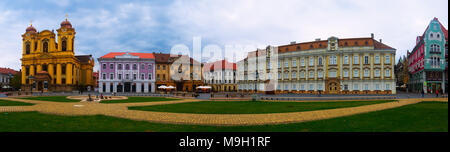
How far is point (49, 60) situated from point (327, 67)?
79.3 meters

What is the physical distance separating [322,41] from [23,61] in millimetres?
89372

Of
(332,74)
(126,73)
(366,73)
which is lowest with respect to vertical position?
(332,74)

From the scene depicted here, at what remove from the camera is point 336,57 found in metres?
51.3

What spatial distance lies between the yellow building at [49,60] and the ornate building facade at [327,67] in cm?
5503

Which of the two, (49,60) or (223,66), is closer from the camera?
(49,60)

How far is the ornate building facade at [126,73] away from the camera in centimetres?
6238

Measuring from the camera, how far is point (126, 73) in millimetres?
63500

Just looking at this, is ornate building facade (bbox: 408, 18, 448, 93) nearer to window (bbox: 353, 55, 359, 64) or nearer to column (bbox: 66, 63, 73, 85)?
window (bbox: 353, 55, 359, 64)

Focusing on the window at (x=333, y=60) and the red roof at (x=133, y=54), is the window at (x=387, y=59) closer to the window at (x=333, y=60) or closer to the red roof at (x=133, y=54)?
the window at (x=333, y=60)

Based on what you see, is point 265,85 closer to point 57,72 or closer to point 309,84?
point 309,84

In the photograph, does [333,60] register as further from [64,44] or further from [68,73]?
[64,44]

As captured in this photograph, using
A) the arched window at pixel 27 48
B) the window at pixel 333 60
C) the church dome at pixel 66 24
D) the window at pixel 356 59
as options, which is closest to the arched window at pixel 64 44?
the church dome at pixel 66 24

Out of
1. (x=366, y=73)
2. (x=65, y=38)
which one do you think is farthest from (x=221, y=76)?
(x=65, y=38)
